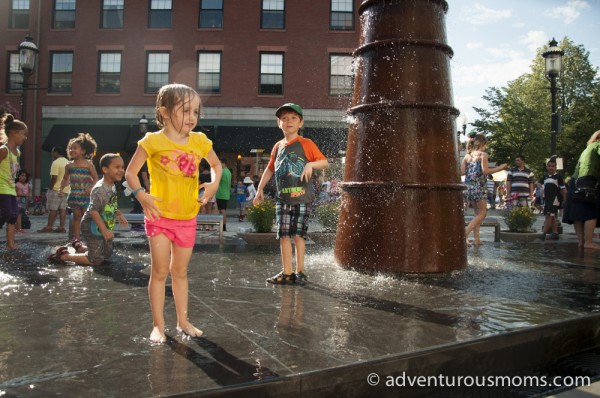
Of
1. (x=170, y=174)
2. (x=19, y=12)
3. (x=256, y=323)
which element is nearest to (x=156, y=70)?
(x=19, y=12)

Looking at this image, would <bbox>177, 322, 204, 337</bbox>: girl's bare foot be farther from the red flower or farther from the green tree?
the green tree

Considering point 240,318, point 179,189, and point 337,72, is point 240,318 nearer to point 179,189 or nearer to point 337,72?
point 179,189

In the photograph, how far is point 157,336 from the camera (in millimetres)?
2479

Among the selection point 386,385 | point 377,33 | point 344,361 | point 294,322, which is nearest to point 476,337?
point 386,385

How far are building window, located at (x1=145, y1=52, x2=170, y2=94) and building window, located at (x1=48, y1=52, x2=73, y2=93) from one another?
410 centimetres

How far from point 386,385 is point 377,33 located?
3713 millimetres

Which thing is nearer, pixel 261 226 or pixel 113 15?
pixel 261 226

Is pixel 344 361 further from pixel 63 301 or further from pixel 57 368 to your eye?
pixel 63 301

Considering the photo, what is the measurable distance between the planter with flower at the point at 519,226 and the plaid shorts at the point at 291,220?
6.47m

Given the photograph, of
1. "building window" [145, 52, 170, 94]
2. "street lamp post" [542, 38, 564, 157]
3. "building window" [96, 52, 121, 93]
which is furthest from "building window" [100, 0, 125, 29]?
"street lamp post" [542, 38, 564, 157]

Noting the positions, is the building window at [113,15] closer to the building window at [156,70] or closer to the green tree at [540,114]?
the building window at [156,70]

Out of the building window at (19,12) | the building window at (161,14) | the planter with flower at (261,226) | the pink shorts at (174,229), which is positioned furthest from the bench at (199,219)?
the building window at (19,12)

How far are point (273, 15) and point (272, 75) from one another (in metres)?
3.02

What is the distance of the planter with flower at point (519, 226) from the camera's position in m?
9.29
